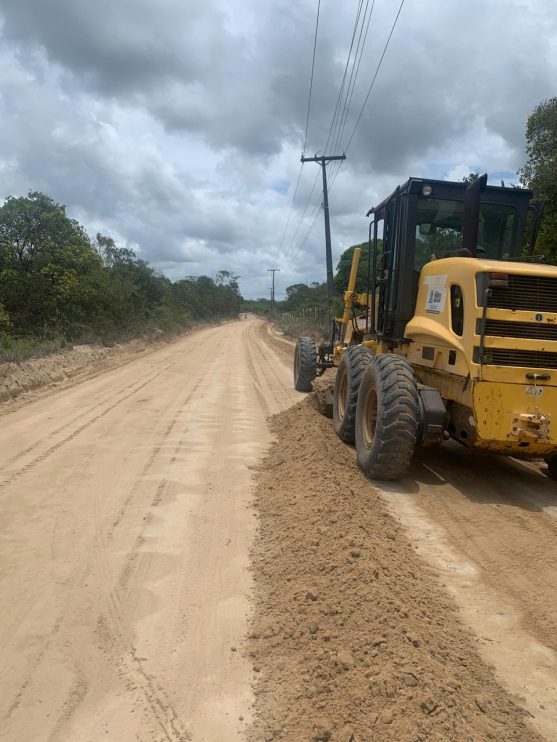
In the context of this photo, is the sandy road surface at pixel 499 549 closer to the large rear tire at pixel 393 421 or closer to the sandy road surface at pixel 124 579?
the large rear tire at pixel 393 421

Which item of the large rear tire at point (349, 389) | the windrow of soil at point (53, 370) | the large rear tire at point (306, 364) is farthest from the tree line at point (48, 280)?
the large rear tire at point (349, 389)

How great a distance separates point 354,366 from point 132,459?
293 cm

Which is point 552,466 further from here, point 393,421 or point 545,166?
point 545,166

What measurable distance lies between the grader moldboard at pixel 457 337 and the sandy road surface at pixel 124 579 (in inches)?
66.2

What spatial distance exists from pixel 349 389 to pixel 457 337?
1.75m

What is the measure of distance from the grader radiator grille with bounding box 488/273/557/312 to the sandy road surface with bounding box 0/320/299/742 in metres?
3.06

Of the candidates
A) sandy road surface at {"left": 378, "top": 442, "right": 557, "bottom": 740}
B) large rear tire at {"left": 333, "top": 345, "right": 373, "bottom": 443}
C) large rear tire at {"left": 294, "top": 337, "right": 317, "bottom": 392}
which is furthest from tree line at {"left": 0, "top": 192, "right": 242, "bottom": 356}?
sandy road surface at {"left": 378, "top": 442, "right": 557, "bottom": 740}

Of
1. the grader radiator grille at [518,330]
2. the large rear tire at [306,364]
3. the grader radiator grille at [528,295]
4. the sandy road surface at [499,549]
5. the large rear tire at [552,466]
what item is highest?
the grader radiator grille at [528,295]

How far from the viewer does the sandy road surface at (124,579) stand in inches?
99.1

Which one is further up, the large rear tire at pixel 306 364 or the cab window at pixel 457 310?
the cab window at pixel 457 310

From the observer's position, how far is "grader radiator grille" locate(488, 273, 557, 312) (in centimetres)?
491

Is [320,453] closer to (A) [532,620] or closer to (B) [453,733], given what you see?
(A) [532,620]

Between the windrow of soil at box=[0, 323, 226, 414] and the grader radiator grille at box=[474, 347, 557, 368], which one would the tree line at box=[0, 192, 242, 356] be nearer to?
the windrow of soil at box=[0, 323, 226, 414]

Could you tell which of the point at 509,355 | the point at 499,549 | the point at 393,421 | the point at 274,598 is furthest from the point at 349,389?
the point at 274,598
